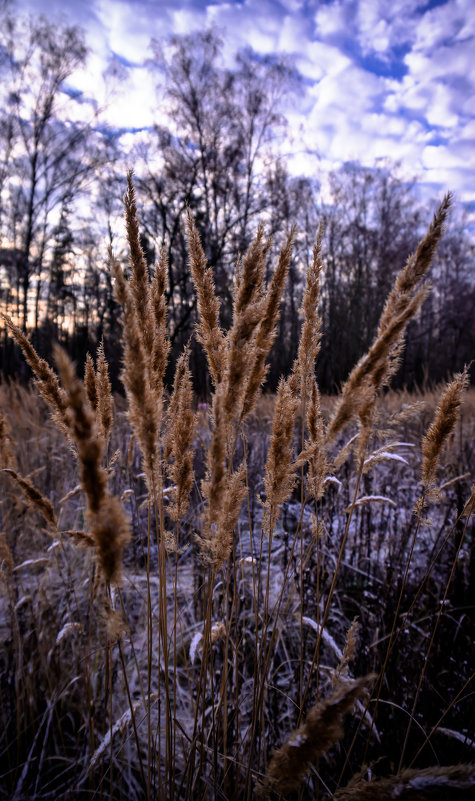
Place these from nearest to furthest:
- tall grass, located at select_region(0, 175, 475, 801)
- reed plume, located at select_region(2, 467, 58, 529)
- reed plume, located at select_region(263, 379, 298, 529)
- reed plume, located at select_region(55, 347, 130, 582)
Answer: reed plume, located at select_region(55, 347, 130, 582) < tall grass, located at select_region(0, 175, 475, 801) < reed plume, located at select_region(263, 379, 298, 529) < reed plume, located at select_region(2, 467, 58, 529)

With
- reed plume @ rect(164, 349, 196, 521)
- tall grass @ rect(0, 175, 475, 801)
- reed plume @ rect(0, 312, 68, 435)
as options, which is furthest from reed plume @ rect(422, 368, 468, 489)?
reed plume @ rect(0, 312, 68, 435)

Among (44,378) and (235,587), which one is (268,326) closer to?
(44,378)

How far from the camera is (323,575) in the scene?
7.12 feet

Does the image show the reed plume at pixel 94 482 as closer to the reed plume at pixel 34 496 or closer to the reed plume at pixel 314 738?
the reed plume at pixel 314 738

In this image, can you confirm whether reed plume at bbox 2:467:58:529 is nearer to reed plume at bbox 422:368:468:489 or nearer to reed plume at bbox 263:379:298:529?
reed plume at bbox 263:379:298:529

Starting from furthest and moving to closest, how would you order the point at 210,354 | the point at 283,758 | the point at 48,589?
the point at 48,589 → the point at 210,354 → the point at 283,758

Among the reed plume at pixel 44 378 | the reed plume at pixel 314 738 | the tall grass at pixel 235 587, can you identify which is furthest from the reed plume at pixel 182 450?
the reed plume at pixel 314 738

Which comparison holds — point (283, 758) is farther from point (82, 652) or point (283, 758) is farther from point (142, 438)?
point (82, 652)

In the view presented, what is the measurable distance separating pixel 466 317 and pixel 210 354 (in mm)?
36775

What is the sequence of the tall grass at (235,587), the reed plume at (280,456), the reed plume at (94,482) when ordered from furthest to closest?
the reed plume at (280,456) < the tall grass at (235,587) < the reed plume at (94,482)

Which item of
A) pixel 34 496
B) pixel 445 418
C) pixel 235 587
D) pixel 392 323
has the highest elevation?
pixel 392 323

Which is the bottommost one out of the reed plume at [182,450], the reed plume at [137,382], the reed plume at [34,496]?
the reed plume at [34,496]

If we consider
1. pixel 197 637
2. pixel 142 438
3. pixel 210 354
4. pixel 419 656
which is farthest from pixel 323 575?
pixel 142 438

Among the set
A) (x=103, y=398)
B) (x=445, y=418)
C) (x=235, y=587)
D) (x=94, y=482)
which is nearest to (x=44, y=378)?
(x=103, y=398)
